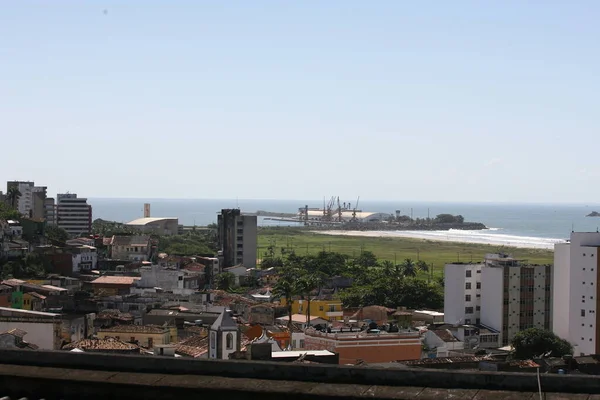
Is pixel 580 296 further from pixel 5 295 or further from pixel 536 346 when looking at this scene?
pixel 5 295

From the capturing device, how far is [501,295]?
50125mm

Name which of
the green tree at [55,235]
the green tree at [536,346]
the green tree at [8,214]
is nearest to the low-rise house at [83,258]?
the green tree at [55,235]

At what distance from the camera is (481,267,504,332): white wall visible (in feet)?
164

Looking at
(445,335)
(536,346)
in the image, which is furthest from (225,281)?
(536,346)

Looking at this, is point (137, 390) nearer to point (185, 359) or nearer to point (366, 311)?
point (185, 359)

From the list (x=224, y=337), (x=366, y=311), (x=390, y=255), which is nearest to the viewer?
(x=224, y=337)

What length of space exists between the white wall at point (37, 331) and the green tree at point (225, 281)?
39333mm

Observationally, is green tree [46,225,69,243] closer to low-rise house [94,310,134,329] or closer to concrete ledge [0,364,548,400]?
low-rise house [94,310,134,329]

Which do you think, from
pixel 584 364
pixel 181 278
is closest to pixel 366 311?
pixel 181 278

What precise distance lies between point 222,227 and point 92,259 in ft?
77.6

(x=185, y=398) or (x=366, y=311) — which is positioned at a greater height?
(x=185, y=398)

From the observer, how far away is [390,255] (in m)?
122

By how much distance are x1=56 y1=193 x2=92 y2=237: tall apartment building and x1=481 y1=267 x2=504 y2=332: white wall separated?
72950mm

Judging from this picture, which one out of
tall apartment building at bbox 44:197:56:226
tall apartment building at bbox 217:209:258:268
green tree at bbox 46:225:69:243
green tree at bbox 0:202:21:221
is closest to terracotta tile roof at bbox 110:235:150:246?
green tree at bbox 46:225:69:243
